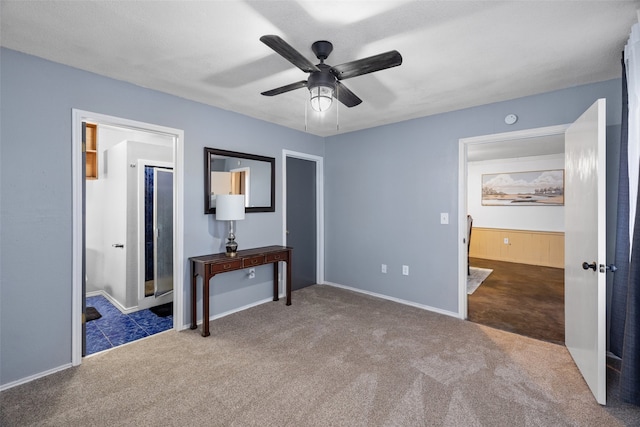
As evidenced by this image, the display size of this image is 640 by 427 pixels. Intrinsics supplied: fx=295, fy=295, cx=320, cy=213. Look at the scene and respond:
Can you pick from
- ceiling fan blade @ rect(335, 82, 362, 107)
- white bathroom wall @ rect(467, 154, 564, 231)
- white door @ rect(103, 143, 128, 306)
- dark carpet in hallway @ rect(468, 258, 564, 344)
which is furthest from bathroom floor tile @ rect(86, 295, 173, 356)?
white bathroom wall @ rect(467, 154, 564, 231)

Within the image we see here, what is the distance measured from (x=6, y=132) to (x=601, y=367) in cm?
424

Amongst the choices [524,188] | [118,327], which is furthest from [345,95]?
[524,188]

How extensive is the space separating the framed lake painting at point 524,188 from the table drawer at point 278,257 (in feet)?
18.1

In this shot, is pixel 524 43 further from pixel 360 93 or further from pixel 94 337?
pixel 94 337

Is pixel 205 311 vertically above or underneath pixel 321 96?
underneath

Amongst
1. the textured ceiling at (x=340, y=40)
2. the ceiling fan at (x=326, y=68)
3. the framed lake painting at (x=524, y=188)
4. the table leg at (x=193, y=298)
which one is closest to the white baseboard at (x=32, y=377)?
the table leg at (x=193, y=298)

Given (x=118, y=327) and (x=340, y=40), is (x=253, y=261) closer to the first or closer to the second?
(x=118, y=327)

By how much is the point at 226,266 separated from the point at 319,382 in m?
1.46

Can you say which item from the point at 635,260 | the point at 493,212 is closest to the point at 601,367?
the point at 635,260

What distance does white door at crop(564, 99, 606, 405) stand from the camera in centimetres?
187

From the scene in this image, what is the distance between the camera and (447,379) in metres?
2.16

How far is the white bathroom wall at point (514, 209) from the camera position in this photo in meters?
6.08

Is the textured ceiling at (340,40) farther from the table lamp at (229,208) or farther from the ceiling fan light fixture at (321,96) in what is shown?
the table lamp at (229,208)

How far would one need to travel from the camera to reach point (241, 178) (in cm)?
349
